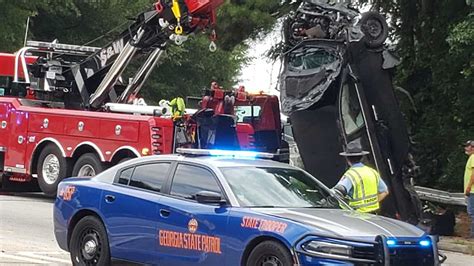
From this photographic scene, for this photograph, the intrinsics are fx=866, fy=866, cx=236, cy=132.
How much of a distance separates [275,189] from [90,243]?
89.3 inches

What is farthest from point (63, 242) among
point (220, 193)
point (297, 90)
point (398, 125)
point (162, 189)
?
point (398, 125)

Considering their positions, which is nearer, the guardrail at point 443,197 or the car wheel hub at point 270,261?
the car wheel hub at point 270,261

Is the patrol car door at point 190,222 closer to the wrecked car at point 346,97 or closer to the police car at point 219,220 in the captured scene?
the police car at point 219,220

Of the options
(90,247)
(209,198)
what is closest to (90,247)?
(90,247)

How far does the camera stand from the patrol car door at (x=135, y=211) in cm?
895

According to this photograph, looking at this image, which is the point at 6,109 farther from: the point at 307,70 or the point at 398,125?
the point at 398,125

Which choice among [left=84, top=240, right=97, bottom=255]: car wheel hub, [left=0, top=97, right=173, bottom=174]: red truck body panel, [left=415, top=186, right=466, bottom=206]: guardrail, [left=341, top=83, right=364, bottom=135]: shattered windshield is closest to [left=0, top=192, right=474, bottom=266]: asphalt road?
[left=84, top=240, right=97, bottom=255]: car wheel hub

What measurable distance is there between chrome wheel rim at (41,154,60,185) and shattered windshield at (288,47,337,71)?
223 inches

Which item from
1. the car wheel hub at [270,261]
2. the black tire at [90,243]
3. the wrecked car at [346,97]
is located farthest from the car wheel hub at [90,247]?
the wrecked car at [346,97]

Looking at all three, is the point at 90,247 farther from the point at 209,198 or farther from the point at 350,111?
the point at 350,111

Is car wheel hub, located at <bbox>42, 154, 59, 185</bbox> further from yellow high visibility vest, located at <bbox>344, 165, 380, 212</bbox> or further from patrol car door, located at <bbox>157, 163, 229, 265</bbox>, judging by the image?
yellow high visibility vest, located at <bbox>344, 165, 380, 212</bbox>

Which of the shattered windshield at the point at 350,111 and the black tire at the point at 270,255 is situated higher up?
the shattered windshield at the point at 350,111

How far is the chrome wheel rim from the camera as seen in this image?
17219mm

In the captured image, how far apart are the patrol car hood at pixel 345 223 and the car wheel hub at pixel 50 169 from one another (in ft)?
32.0
